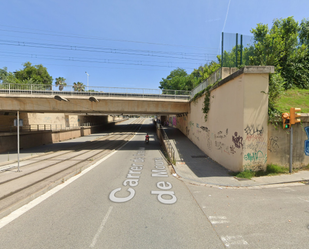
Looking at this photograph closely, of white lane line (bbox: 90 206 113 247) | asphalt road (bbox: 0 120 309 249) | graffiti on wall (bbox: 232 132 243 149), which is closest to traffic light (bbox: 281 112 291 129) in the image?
graffiti on wall (bbox: 232 132 243 149)

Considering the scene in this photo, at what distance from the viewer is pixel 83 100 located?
736 inches

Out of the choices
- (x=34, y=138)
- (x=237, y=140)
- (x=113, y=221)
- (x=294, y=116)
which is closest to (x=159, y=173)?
(x=237, y=140)

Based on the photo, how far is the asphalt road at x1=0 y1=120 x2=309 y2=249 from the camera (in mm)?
3537

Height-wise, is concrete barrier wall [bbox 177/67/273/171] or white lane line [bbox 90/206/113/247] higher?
concrete barrier wall [bbox 177/67/273/171]

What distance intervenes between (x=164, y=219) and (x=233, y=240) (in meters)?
1.73

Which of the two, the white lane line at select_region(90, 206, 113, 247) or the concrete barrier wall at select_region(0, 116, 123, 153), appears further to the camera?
the concrete barrier wall at select_region(0, 116, 123, 153)

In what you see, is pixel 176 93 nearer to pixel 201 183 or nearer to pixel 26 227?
pixel 201 183

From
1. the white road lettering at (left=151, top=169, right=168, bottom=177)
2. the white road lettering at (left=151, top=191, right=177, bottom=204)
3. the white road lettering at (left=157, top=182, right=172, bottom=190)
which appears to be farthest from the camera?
the white road lettering at (left=151, top=169, right=168, bottom=177)

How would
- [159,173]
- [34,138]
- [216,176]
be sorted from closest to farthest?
[216,176] < [159,173] < [34,138]

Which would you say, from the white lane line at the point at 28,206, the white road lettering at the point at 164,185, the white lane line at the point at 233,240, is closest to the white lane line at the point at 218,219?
the white lane line at the point at 233,240

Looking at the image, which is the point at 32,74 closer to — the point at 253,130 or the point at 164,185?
the point at 164,185

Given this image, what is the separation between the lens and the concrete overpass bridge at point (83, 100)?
56.7ft

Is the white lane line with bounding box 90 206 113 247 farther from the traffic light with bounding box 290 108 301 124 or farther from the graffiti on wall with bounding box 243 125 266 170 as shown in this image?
the traffic light with bounding box 290 108 301 124

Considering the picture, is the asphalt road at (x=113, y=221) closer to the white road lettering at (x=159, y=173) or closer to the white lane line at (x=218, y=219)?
the white lane line at (x=218, y=219)
